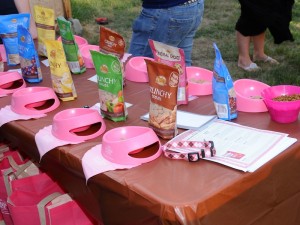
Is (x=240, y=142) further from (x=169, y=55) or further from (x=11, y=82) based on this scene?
(x=11, y=82)

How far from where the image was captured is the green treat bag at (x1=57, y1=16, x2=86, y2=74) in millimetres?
1821

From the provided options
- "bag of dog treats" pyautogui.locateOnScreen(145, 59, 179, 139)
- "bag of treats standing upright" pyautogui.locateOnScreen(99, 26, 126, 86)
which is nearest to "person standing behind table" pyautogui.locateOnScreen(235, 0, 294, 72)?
"bag of treats standing upright" pyautogui.locateOnScreen(99, 26, 126, 86)

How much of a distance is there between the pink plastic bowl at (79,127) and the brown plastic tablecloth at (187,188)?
1.3 inches

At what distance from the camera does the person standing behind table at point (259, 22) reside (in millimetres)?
3368

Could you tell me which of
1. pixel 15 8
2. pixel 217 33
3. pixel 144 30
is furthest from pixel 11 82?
pixel 217 33

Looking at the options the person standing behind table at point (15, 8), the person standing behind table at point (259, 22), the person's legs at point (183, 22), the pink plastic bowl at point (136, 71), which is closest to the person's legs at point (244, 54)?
the person standing behind table at point (259, 22)

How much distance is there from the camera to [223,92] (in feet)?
4.45

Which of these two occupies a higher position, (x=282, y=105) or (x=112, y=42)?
(x=112, y=42)

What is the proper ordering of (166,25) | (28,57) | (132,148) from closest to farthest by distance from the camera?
(132,148) → (28,57) → (166,25)

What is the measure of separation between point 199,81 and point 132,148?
551 millimetres

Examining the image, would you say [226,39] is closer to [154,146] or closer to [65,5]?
[65,5]

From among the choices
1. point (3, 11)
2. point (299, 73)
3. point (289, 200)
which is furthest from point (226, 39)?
point (289, 200)

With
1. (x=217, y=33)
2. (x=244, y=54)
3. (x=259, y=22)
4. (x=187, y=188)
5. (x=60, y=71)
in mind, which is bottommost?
(x=217, y=33)

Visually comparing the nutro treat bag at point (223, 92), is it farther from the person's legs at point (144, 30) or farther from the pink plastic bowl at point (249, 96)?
the person's legs at point (144, 30)
